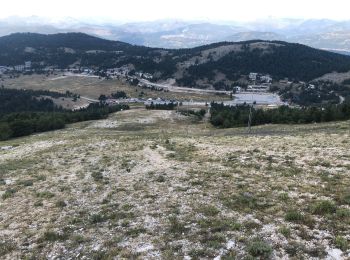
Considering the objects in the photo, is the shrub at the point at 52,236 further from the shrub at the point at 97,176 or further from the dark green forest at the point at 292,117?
the dark green forest at the point at 292,117

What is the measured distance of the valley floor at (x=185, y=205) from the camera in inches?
706

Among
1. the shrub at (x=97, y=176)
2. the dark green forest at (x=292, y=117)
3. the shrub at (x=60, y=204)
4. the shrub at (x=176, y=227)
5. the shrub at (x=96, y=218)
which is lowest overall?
the dark green forest at (x=292, y=117)

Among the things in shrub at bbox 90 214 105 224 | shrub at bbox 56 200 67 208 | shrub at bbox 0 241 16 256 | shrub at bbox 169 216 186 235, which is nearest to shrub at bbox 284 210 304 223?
shrub at bbox 169 216 186 235

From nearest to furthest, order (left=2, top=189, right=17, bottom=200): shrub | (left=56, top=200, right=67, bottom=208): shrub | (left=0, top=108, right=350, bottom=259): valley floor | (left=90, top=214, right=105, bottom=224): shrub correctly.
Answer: (left=0, top=108, right=350, bottom=259): valley floor, (left=90, top=214, right=105, bottom=224): shrub, (left=56, top=200, right=67, bottom=208): shrub, (left=2, top=189, right=17, bottom=200): shrub

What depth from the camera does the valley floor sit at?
17.9 meters

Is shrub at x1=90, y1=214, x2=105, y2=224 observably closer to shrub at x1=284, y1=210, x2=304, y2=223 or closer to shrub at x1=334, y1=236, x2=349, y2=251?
shrub at x1=284, y1=210, x2=304, y2=223

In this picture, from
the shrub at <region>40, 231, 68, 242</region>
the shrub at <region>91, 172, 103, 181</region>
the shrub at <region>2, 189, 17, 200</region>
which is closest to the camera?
the shrub at <region>40, 231, 68, 242</region>

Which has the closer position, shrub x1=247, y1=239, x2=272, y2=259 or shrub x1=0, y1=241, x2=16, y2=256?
shrub x1=247, y1=239, x2=272, y2=259

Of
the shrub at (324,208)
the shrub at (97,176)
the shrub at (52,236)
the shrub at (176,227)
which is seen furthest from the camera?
the shrub at (97,176)

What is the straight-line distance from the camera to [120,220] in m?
22.2

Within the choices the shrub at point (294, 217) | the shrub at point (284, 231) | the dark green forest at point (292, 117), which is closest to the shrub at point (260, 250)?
the shrub at point (284, 231)

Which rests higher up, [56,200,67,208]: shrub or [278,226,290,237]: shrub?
[278,226,290,237]: shrub

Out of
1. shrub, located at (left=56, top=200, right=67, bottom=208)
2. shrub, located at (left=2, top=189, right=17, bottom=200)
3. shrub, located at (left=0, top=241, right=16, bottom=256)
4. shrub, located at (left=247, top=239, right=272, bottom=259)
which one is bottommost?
shrub, located at (left=2, top=189, right=17, bottom=200)

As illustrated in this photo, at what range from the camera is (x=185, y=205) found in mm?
23750
